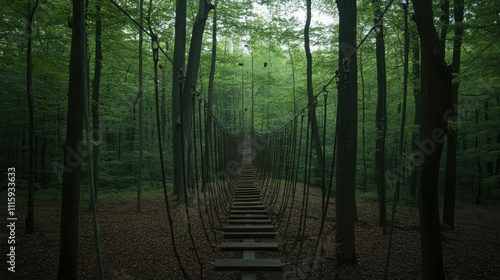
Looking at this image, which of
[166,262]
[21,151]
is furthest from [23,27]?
[21,151]

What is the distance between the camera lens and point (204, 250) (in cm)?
362

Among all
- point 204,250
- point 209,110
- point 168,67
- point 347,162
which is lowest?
point 204,250

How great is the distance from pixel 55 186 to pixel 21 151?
3.33 meters

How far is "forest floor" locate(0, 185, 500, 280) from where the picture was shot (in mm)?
3145

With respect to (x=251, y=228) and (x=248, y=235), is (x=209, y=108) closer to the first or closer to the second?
(x=251, y=228)

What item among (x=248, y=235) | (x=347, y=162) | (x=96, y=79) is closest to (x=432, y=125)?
(x=347, y=162)

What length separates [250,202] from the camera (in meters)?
5.26

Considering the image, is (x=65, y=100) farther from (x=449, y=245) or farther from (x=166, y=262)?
(x=449, y=245)

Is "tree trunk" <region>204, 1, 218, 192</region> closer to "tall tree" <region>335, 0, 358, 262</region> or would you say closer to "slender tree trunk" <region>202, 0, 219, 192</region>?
"slender tree trunk" <region>202, 0, 219, 192</region>

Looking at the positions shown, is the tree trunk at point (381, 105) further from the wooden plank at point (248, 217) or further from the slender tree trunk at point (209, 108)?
the slender tree trunk at point (209, 108)

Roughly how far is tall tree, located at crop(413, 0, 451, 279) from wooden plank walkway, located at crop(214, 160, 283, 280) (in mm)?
1317

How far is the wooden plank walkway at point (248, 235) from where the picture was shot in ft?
8.68

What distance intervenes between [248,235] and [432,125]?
2.58 m

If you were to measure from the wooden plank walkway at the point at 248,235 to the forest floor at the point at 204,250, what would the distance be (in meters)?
0.19
